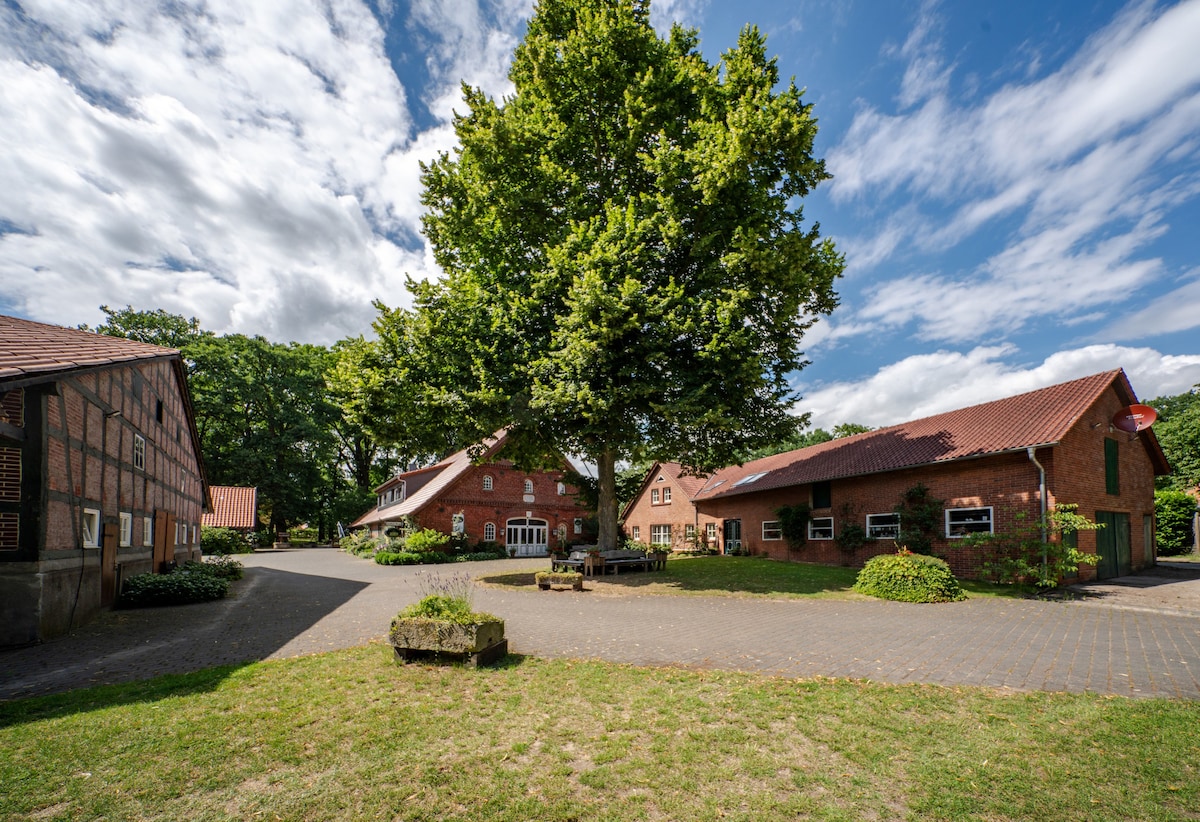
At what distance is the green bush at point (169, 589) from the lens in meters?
13.2

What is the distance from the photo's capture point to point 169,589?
13.7m

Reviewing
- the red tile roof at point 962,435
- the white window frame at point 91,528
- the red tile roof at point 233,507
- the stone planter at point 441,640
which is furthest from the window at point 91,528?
the red tile roof at point 233,507

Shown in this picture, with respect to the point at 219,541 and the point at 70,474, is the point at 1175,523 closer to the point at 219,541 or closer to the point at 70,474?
the point at 70,474

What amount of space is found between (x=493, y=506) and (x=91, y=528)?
77.4ft

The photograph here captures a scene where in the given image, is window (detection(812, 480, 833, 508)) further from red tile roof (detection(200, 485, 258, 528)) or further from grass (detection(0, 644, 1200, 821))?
red tile roof (detection(200, 485, 258, 528))

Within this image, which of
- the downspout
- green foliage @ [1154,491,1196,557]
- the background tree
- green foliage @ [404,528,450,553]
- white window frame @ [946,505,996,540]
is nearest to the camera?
the downspout

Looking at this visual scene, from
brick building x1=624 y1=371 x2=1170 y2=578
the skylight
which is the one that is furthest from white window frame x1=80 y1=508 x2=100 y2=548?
the skylight

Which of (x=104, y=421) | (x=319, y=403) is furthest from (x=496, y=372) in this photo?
(x=319, y=403)

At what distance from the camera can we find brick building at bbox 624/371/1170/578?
51.3 feet

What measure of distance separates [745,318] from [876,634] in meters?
9.16

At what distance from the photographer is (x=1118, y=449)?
58.7 feet

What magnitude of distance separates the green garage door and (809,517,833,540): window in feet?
26.6

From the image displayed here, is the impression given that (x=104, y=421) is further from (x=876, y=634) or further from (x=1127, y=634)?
(x=1127, y=634)

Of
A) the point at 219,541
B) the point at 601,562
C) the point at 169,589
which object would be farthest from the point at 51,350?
the point at 219,541
